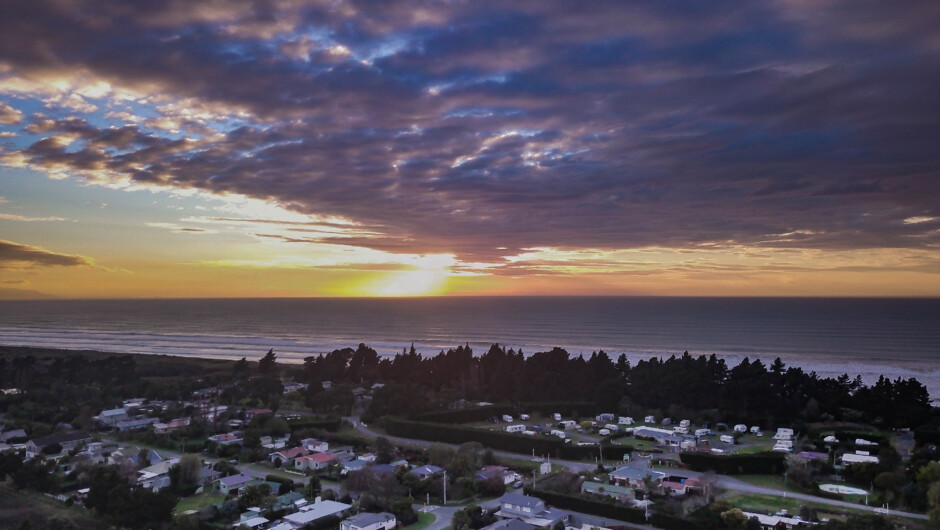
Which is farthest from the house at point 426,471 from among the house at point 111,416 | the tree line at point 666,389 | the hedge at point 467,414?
the house at point 111,416

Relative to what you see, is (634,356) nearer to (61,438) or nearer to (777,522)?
(777,522)

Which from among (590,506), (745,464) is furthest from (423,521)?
(745,464)

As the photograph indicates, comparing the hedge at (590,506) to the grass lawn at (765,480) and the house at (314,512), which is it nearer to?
the house at (314,512)

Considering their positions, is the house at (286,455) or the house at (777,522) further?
the house at (286,455)

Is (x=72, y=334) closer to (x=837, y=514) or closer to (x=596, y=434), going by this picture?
(x=596, y=434)

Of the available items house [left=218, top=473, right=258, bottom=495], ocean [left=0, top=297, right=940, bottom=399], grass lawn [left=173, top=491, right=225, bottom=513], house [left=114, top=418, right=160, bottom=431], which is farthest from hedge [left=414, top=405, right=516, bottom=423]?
ocean [left=0, top=297, right=940, bottom=399]

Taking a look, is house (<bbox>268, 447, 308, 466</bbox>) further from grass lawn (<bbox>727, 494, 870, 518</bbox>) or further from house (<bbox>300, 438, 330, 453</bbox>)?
grass lawn (<bbox>727, 494, 870, 518</bbox>)
